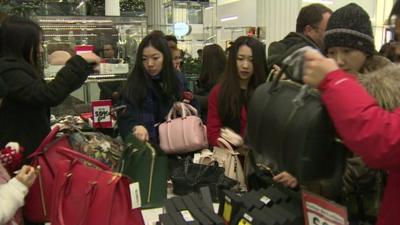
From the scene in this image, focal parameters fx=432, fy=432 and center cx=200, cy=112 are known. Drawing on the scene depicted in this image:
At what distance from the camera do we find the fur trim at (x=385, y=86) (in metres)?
0.98

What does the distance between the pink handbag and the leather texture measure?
0.83 m

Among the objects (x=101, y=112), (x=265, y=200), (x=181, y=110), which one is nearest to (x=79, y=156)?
(x=265, y=200)

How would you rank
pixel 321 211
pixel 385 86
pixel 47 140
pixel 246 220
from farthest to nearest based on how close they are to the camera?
pixel 47 140, pixel 246 220, pixel 321 211, pixel 385 86

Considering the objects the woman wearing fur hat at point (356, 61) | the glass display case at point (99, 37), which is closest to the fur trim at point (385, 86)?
the woman wearing fur hat at point (356, 61)

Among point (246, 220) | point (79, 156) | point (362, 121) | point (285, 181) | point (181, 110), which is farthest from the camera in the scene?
point (181, 110)

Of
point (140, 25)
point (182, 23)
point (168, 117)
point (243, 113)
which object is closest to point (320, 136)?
point (243, 113)

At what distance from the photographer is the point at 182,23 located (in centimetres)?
738

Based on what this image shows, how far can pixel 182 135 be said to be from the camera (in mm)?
2414

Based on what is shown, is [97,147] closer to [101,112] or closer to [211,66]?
[101,112]

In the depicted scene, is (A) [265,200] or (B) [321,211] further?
(A) [265,200]

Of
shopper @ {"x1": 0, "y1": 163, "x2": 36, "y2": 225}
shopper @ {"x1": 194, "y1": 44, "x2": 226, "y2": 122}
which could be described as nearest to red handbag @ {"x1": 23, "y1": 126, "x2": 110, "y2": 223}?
shopper @ {"x1": 0, "y1": 163, "x2": 36, "y2": 225}

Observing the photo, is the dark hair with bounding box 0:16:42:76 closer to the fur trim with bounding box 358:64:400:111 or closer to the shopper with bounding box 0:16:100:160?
the shopper with bounding box 0:16:100:160

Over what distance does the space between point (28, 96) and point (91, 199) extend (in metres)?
0.73

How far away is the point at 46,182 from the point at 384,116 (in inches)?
54.5
